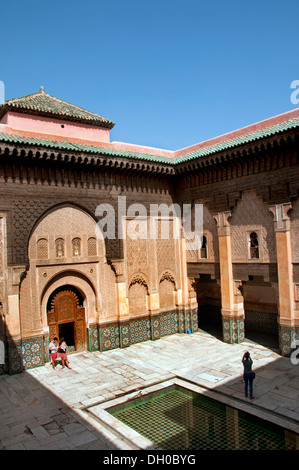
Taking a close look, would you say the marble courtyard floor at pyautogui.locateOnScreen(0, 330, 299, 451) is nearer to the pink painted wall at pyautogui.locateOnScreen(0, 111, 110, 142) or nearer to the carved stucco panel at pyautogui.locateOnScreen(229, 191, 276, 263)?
the carved stucco panel at pyautogui.locateOnScreen(229, 191, 276, 263)

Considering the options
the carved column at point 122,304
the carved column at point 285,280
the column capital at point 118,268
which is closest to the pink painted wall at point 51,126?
the column capital at point 118,268

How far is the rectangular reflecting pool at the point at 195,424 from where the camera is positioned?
5.33 meters

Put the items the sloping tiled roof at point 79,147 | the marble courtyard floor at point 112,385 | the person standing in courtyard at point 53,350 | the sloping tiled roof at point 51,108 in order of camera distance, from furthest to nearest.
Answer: the sloping tiled roof at point 51,108
the person standing in courtyard at point 53,350
the sloping tiled roof at point 79,147
the marble courtyard floor at point 112,385

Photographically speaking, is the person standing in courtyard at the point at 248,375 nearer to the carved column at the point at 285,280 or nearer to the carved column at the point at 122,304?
the carved column at the point at 285,280

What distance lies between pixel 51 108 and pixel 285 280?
321 inches

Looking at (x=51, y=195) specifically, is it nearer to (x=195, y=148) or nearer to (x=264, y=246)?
(x=195, y=148)

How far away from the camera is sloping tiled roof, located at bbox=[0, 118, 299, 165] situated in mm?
8648

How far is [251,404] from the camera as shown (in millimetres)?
6551

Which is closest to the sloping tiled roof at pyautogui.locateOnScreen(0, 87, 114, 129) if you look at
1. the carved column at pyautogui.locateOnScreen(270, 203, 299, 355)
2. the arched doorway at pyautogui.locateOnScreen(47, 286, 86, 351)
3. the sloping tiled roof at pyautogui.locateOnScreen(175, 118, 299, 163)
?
the sloping tiled roof at pyautogui.locateOnScreen(175, 118, 299, 163)

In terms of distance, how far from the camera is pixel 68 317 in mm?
10023

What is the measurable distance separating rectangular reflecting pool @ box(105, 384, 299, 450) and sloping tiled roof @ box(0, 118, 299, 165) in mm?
5904

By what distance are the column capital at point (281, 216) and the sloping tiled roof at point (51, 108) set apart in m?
6.12

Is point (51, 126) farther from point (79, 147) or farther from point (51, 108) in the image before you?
point (79, 147)
